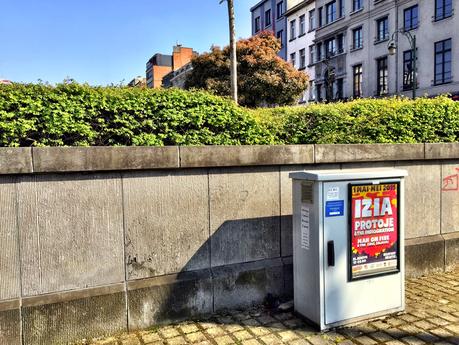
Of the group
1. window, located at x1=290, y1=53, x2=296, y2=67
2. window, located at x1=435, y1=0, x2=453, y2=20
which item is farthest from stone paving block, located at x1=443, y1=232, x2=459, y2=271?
window, located at x1=290, y1=53, x2=296, y2=67

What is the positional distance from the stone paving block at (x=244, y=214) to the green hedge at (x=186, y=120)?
1.87ft

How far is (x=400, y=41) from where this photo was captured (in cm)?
3281

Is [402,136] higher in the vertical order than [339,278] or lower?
higher

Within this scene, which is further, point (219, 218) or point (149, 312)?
point (219, 218)

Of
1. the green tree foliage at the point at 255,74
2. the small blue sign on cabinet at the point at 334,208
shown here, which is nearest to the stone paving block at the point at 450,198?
the small blue sign on cabinet at the point at 334,208

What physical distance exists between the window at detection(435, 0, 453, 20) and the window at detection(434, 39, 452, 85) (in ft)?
5.97

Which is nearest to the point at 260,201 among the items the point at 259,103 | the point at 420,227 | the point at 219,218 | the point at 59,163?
the point at 219,218

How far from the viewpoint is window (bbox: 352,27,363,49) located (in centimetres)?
3719

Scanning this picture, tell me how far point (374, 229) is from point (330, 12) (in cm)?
4196

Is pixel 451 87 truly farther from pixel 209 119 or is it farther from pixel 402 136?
pixel 209 119

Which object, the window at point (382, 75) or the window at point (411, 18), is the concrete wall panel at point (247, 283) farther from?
the window at point (382, 75)

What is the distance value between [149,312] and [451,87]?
95.0 feet

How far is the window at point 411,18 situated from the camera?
102 feet

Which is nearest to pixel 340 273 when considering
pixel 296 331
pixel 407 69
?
pixel 296 331
